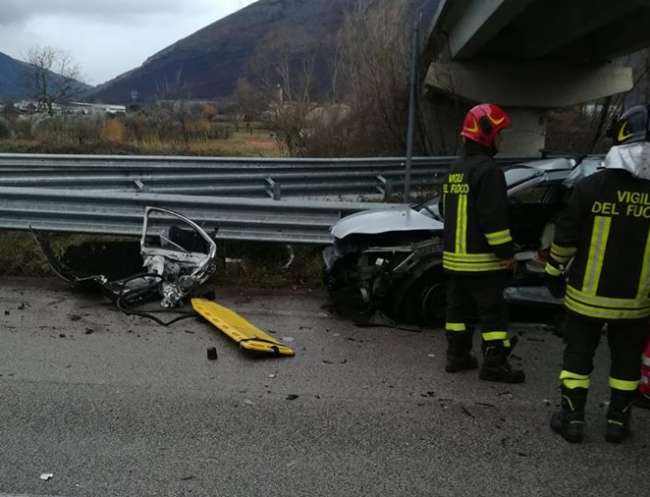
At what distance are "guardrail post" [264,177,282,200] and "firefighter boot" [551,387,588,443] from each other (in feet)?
21.9

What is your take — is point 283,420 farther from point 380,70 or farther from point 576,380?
point 380,70

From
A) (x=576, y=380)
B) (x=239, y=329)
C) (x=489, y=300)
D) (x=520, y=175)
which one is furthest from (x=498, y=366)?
(x=520, y=175)

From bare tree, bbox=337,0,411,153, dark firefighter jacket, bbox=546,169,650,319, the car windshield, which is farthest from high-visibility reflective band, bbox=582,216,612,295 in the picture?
bare tree, bbox=337,0,411,153

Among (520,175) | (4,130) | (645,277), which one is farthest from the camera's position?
(4,130)

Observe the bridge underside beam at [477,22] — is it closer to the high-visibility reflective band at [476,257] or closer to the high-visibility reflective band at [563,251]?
the high-visibility reflective band at [476,257]

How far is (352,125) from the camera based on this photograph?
18.8m

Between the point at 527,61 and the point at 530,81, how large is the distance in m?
0.55

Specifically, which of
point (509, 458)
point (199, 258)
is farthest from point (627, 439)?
point (199, 258)

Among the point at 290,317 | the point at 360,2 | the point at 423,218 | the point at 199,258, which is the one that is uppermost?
the point at 360,2

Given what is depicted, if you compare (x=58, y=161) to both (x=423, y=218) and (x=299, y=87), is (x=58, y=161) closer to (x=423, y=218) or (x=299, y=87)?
(x=423, y=218)

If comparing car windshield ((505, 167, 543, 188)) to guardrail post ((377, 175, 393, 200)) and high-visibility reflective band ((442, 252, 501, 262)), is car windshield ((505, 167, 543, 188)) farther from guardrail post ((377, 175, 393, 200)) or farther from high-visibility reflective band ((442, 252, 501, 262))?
A: guardrail post ((377, 175, 393, 200))

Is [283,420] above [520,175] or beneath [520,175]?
beneath

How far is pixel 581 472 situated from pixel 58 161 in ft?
37.9

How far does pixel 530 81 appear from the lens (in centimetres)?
1695
